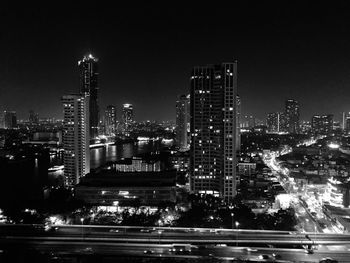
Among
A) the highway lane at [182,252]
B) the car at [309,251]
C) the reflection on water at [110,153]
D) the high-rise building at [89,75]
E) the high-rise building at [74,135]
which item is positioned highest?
the high-rise building at [89,75]

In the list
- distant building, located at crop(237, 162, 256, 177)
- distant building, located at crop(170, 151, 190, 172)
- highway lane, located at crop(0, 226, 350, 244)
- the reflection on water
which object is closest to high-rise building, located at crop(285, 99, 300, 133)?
the reflection on water

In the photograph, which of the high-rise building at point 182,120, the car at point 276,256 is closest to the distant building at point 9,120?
the high-rise building at point 182,120

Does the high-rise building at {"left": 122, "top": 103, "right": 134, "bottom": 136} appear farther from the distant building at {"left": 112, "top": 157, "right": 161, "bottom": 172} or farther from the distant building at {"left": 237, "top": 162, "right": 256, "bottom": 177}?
the distant building at {"left": 237, "top": 162, "right": 256, "bottom": 177}

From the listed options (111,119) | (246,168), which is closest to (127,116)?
(111,119)

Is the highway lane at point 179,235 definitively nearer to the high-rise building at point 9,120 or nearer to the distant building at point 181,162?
the distant building at point 181,162

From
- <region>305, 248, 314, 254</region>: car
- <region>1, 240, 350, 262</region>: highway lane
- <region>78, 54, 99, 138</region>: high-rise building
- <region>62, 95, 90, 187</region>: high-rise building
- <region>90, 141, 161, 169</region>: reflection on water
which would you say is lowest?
<region>90, 141, 161, 169</region>: reflection on water
